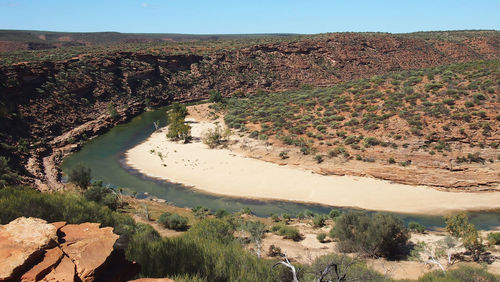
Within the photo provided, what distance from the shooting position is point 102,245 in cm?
504

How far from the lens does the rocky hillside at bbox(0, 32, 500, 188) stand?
38688 mm

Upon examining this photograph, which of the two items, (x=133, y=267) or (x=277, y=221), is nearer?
(x=133, y=267)

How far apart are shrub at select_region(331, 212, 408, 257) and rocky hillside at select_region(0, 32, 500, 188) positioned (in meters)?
25.9

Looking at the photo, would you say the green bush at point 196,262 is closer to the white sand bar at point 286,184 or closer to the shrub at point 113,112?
the white sand bar at point 286,184

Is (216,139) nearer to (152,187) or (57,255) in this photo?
(152,187)

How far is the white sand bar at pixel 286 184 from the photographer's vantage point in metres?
22.8

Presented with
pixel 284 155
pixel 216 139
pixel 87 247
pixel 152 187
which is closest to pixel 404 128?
pixel 284 155

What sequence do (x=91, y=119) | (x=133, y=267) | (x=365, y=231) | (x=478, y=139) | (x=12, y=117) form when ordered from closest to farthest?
(x=133, y=267), (x=365, y=231), (x=478, y=139), (x=12, y=117), (x=91, y=119)

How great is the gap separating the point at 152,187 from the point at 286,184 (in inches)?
440

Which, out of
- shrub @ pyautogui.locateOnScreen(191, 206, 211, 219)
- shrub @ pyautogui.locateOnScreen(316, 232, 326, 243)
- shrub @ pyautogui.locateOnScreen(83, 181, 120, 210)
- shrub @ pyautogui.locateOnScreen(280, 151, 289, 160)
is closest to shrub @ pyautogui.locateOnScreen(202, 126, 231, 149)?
shrub @ pyautogui.locateOnScreen(280, 151, 289, 160)

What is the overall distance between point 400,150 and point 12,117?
4079 cm

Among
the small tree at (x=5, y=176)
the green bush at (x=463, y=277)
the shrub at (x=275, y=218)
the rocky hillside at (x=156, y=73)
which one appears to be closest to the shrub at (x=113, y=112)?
the rocky hillside at (x=156, y=73)

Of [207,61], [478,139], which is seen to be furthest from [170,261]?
[207,61]

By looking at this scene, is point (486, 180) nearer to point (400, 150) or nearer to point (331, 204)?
point (400, 150)
